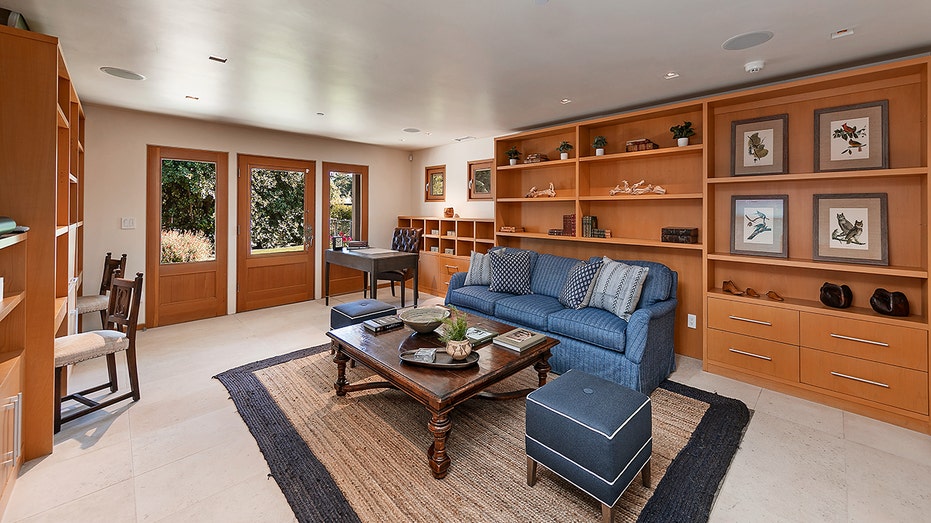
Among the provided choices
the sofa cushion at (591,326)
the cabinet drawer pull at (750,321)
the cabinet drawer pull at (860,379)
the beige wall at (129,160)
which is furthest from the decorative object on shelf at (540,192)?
the beige wall at (129,160)

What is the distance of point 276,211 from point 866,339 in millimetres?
6353

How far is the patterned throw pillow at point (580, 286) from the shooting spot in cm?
354

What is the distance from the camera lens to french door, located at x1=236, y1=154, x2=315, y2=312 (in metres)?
5.38

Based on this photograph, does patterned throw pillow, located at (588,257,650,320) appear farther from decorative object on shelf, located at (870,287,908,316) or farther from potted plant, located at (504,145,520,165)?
potted plant, located at (504,145,520,165)

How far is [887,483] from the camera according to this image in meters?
2.03

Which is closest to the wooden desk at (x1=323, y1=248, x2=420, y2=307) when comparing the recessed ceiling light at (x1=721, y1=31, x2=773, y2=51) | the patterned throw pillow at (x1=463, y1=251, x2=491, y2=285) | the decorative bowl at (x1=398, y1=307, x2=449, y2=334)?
the patterned throw pillow at (x1=463, y1=251, x2=491, y2=285)

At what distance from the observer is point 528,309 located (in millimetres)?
3641

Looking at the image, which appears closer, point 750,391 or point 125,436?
point 125,436

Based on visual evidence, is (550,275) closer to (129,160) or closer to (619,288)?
(619,288)

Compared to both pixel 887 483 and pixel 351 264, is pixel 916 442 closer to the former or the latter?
pixel 887 483

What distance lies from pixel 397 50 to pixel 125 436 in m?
3.02

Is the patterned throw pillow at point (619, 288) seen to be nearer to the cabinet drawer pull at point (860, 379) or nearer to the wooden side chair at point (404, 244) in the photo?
the cabinet drawer pull at point (860, 379)

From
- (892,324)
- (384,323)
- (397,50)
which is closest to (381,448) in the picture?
(384,323)

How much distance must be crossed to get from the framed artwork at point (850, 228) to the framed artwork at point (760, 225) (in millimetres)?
193
